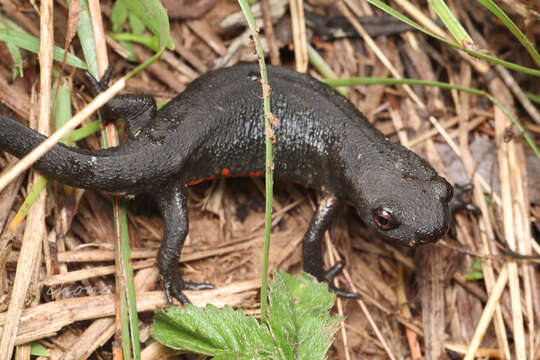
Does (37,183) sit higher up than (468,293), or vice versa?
(37,183)

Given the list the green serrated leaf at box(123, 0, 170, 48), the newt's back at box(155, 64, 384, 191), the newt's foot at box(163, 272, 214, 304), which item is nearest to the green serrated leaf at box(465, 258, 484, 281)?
the newt's back at box(155, 64, 384, 191)

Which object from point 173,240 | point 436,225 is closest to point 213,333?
point 173,240

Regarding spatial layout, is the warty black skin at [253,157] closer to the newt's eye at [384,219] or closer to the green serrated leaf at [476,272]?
the newt's eye at [384,219]

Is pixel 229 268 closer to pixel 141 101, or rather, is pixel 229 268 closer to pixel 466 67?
pixel 141 101

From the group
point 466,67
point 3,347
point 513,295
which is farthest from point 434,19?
point 3,347

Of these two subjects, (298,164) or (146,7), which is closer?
(146,7)

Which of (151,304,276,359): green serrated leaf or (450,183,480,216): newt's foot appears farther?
(450,183,480,216): newt's foot

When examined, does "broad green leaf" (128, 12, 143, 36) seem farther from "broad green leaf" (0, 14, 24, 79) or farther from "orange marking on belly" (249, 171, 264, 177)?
"orange marking on belly" (249, 171, 264, 177)

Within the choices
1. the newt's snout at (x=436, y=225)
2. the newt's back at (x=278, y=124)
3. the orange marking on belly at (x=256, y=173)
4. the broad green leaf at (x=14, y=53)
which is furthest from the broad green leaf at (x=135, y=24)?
the newt's snout at (x=436, y=225)
